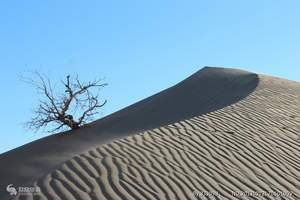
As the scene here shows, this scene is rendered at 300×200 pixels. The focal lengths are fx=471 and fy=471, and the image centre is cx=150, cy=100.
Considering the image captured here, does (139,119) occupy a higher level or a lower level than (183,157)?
lower

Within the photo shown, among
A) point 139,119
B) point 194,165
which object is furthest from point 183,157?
point 139,119

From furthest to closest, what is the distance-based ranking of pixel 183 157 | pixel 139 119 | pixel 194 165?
1. pixel 139 119
2. pixel 183 157
3. pixel 194 165

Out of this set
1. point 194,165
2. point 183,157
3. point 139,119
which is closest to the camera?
point 194,165

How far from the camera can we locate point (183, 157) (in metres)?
8.19

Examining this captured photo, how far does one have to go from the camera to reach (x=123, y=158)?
8.08 m

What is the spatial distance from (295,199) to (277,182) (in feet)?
2.13

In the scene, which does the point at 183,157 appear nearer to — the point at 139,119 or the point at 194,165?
the point at 194,165

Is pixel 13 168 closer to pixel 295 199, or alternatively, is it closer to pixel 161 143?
pixel 161 143

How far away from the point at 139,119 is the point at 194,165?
553 cm

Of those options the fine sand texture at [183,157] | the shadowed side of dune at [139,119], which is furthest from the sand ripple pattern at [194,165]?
the shadowed side of dune at [139,119]

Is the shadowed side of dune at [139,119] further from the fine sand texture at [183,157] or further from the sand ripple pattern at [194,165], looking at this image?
the sand ripple pattern at [194,165]

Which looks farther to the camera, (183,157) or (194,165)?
(183,157)

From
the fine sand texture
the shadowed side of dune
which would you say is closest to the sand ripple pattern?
the fine sand texture

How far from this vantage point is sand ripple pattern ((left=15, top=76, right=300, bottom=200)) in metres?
6.80
